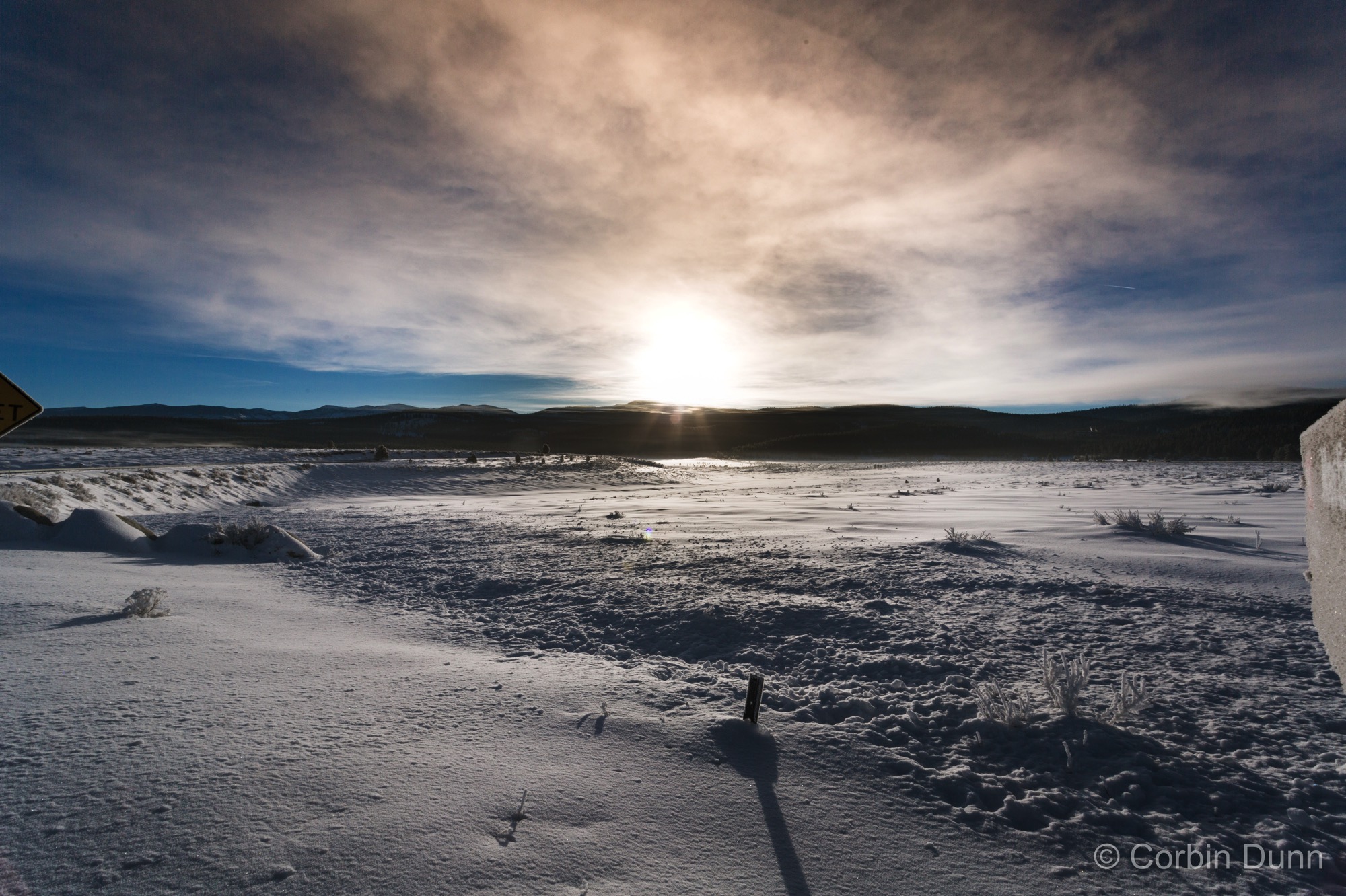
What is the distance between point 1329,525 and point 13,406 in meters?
9.95

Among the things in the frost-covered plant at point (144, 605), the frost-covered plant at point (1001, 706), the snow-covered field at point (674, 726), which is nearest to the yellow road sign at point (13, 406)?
the snow-covered field at point (674, 726)

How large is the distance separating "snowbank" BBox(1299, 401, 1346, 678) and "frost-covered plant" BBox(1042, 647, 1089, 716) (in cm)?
139

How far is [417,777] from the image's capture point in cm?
265

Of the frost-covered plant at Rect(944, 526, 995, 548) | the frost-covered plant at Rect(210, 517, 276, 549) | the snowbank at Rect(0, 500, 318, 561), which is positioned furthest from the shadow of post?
the frost-covered plant at Rect(210, 517, 276, 549)

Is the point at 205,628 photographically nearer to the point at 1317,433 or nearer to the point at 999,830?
the point at 999,830

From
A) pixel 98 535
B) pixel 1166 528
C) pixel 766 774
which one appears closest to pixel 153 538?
pixel 98 535

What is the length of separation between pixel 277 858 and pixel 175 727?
1.38 meters

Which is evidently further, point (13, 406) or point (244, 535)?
point (244, 535)

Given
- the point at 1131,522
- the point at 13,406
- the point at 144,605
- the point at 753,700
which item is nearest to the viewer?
the point at 753,700

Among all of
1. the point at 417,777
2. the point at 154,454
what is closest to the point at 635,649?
the point at 417,777

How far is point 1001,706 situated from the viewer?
3314mm

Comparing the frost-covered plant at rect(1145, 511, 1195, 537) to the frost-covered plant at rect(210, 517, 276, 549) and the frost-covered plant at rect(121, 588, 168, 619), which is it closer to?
the frost-covered plant at rect(121, 588, 168, 619)

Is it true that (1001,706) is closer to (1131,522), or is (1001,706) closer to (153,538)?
(1131,522)

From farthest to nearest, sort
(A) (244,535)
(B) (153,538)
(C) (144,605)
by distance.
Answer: (B) (153,538), (A) (244,535), (C) (144,605)
